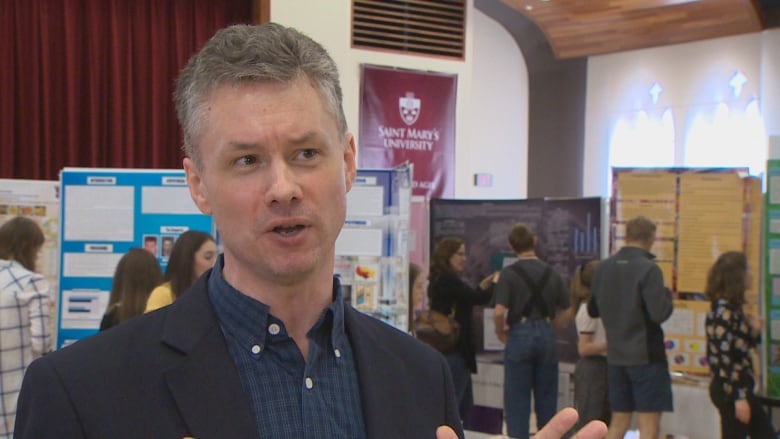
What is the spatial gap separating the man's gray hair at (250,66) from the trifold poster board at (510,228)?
17.4 ft

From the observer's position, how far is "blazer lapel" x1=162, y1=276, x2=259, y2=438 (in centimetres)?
108

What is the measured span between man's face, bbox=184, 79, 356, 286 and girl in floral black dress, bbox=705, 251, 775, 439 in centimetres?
423

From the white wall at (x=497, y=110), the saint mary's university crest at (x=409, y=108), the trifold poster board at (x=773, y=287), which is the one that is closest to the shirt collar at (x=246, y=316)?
the trifold poster board at (x=773, y=287)

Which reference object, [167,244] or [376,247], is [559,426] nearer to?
[376,247]

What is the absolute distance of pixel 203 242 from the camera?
407 centimetres

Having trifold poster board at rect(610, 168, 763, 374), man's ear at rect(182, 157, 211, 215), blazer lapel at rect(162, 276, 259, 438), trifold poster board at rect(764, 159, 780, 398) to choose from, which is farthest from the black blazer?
trifold poster board at rect(610, 168, 763, 374)

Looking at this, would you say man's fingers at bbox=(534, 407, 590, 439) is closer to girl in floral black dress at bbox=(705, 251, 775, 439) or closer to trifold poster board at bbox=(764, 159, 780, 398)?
girl in floral black dress at bbox=(705, 251, 775, 439)

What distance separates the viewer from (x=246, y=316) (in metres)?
1.17

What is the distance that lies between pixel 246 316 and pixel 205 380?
0.10 metres

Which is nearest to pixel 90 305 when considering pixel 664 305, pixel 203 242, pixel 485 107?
pixel 203 242

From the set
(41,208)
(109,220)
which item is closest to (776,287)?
(109,220)

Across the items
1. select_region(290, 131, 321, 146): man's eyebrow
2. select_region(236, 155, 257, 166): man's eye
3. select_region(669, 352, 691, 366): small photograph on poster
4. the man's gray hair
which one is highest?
the man's gray hair

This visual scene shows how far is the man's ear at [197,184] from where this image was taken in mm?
1207

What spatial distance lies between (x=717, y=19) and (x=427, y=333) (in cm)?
623
